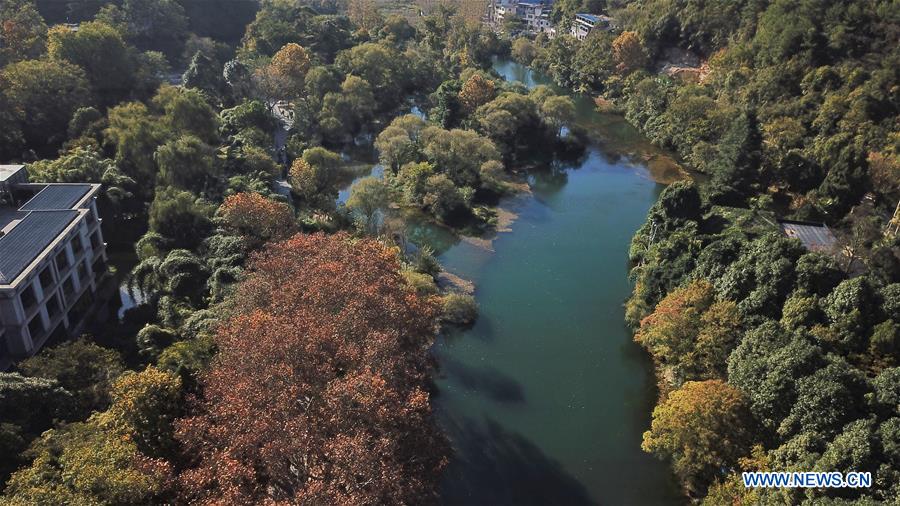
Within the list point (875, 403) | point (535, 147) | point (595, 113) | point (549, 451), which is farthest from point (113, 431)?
point (595, 113)

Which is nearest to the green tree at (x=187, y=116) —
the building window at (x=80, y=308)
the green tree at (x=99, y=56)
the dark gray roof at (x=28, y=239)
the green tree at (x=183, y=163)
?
the green tree at (x=183, y=163)

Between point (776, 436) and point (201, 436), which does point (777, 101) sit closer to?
point (776, 436)

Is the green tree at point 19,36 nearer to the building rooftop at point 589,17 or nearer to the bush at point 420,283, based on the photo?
the bush at point 420,283

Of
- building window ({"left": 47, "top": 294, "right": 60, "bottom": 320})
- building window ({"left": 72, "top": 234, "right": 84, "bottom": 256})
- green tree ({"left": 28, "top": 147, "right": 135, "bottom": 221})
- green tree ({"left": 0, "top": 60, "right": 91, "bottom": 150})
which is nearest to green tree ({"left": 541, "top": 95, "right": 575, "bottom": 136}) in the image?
green tree ({"left": 28, "top": 147, "right": 135, "bottom": 221})

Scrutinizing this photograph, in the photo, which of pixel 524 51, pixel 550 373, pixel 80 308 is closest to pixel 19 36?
pixel 80 308

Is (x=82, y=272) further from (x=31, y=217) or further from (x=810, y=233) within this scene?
(x=810, y=233)

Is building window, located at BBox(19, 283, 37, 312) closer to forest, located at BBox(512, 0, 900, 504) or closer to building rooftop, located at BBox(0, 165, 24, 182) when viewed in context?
building rooftop, located at BBox(0, 165, 24, 182)
